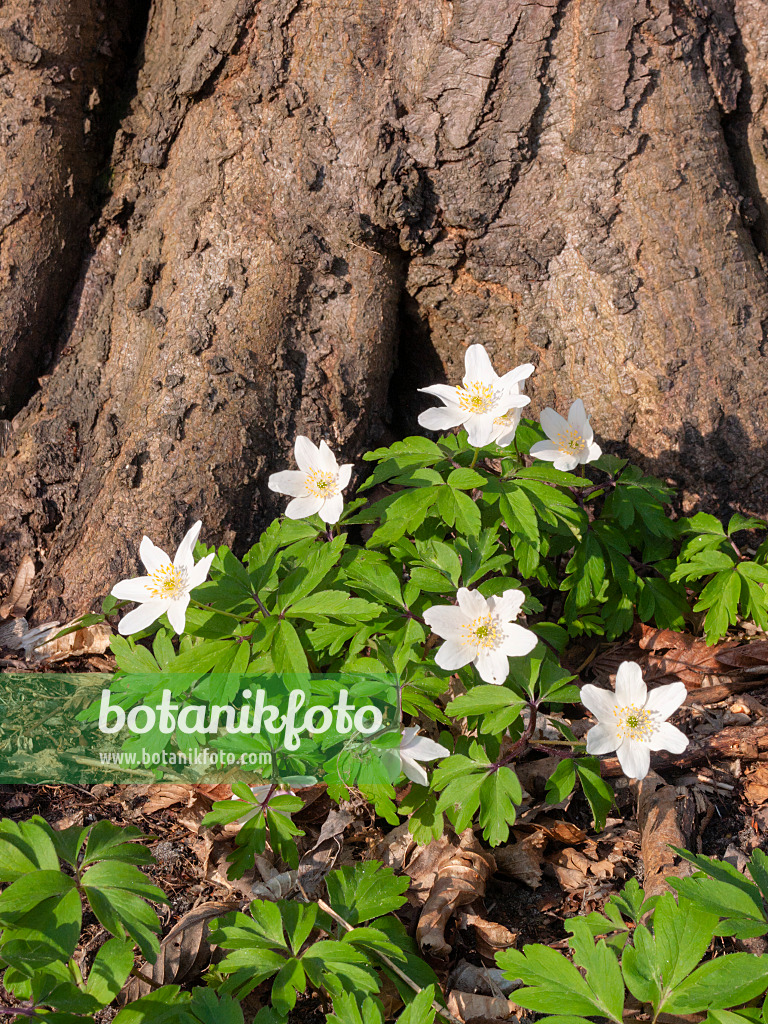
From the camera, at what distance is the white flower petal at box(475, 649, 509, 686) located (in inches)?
79.0

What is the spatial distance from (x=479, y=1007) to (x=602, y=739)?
735 millimetres

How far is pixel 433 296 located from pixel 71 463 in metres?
1.70

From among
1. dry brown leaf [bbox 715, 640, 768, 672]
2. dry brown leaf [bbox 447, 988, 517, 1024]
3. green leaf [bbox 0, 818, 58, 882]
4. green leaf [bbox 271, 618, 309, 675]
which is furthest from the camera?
dry brown leaf [bbox 715, 640, 768, 672]

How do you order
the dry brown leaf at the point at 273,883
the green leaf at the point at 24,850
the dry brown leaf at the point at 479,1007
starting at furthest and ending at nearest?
the dry brown leaf at the point at 273,883 < the dry brown leaf at the point at 479,1007 < the green leaf at the point at 24,850

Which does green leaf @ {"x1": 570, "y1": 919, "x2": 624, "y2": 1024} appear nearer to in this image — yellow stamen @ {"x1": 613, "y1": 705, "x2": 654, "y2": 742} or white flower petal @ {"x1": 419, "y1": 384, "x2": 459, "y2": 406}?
yellow stamen @ {"x1": 613, "y1": 705, "x2": 654, "y2": 742}

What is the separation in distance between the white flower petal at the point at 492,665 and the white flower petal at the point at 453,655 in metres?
0.03

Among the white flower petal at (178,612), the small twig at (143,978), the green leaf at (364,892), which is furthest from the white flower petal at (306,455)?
the small twig at (143,978)

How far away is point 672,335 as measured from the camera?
3.01m

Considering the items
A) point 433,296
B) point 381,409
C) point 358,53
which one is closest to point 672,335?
point 433,296

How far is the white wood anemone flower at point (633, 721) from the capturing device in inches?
76.5

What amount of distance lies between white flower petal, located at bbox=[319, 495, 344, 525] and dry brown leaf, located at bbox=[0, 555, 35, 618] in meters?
1.53

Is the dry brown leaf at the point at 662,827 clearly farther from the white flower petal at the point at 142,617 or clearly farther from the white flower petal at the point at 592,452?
the white flower petal at the point at 142,617

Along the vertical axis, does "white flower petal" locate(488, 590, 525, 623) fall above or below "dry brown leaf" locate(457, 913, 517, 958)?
above

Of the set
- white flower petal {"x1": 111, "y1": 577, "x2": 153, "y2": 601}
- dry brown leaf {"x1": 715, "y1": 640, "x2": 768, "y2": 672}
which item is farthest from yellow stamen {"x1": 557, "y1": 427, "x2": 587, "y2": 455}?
white flower petal {"x1": 111, "y1": 577, "x2": 153, "y2": 601}
